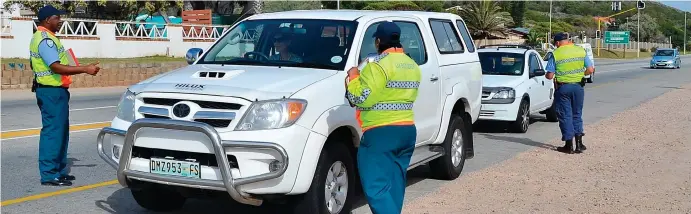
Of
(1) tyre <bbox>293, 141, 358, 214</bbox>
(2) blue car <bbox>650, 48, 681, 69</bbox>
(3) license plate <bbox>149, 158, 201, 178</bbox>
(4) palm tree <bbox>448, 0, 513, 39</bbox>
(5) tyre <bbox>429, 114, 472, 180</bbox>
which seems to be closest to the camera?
(3) license plate <bbox>149, 158, 201, 178</bbox>

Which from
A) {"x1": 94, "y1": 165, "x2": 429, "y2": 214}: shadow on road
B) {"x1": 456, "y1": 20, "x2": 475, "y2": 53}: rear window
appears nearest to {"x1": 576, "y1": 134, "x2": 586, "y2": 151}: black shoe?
{"x1": 456, "y1": 20, "x2": 475, "y2": 53}: rear window

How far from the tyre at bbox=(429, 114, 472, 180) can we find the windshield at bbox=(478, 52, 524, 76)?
5603 mm

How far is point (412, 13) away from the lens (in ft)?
26.4

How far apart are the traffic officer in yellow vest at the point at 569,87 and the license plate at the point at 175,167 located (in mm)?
6650

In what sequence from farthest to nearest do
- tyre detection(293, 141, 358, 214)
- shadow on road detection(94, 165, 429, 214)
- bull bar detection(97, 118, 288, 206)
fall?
shadow on road detection(94, 165, 429, 214) < tyre detection(293, 141, 358, 214) < bull bar detection(97, 118, 288, 206)

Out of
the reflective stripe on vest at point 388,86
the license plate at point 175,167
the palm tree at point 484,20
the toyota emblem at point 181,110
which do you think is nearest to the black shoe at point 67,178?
the license plate at point 175,167

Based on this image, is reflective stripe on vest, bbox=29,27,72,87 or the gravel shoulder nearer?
the gravel shoulder

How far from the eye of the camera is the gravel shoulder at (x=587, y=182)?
7.24 m

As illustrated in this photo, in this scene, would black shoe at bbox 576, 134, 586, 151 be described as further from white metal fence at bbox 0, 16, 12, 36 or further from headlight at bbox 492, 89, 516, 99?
white metal fence at bbox 0, 16, 12, 36

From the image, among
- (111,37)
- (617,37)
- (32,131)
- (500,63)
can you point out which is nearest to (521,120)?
(500,63)

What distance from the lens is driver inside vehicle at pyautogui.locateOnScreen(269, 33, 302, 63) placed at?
22.0 ft

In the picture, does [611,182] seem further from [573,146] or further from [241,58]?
[241,58]

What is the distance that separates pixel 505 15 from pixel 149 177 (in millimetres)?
70708

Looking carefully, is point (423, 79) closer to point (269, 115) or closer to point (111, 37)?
point (269, 115)
